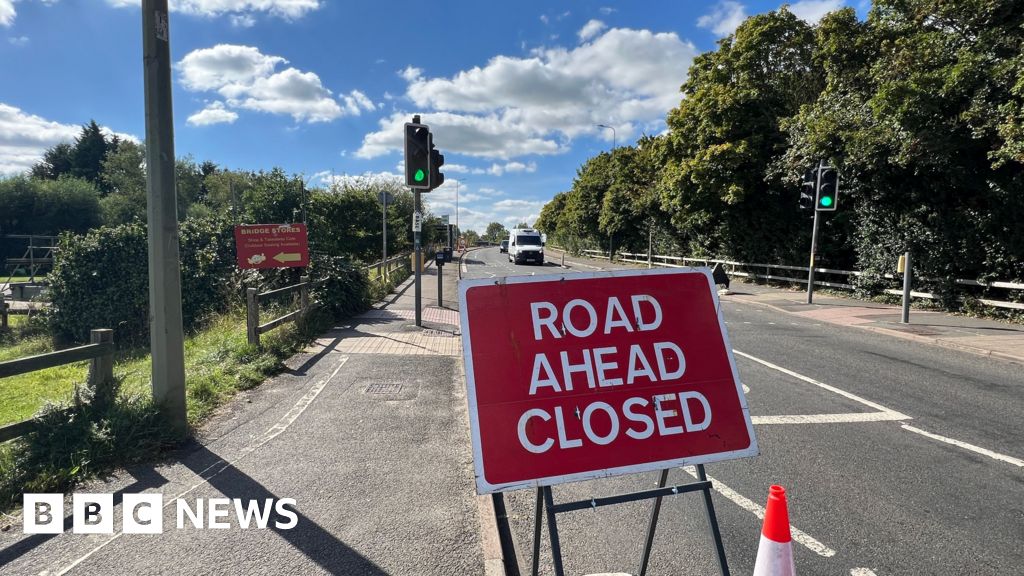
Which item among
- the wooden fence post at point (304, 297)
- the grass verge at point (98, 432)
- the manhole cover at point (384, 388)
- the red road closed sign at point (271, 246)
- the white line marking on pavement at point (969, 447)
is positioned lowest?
the manhole cover at point (384, 388)

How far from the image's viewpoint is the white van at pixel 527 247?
36.0 metres

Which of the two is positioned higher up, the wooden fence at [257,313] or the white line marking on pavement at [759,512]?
the wooden fence at [257,313]

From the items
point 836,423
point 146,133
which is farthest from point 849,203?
point 146,133

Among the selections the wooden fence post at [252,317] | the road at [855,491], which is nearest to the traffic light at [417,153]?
the wooden fence post at [252,317]

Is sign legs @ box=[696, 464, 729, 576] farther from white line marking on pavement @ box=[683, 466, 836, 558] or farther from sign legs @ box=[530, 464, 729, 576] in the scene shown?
white line marking on pavement @ box=[683, 466, 836, 558]

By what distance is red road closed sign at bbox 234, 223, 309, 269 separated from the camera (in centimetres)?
1060

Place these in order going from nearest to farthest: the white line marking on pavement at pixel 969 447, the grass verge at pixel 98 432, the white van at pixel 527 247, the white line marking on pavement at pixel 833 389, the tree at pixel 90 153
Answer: the grass verge at pixel 98 432 < the white line marking on pavement at pixel 969 447 < the white line marking on pavement at pixel 833 389 < the white van at pixel 527 247 < the tree at pixel 90 153

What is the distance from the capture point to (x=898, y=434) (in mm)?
5117

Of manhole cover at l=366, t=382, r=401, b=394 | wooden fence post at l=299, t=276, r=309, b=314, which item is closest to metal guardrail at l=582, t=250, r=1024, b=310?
manhole cover at l=366, t=382, r=401, b=394

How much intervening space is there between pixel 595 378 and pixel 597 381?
0.02 m

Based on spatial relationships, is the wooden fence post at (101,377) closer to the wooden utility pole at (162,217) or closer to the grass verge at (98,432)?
the grass verge at (98,432)

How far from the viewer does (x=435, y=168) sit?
1059 cm

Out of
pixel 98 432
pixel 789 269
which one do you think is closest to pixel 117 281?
pixel 98 432

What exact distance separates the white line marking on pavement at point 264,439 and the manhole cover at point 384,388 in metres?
0.60
